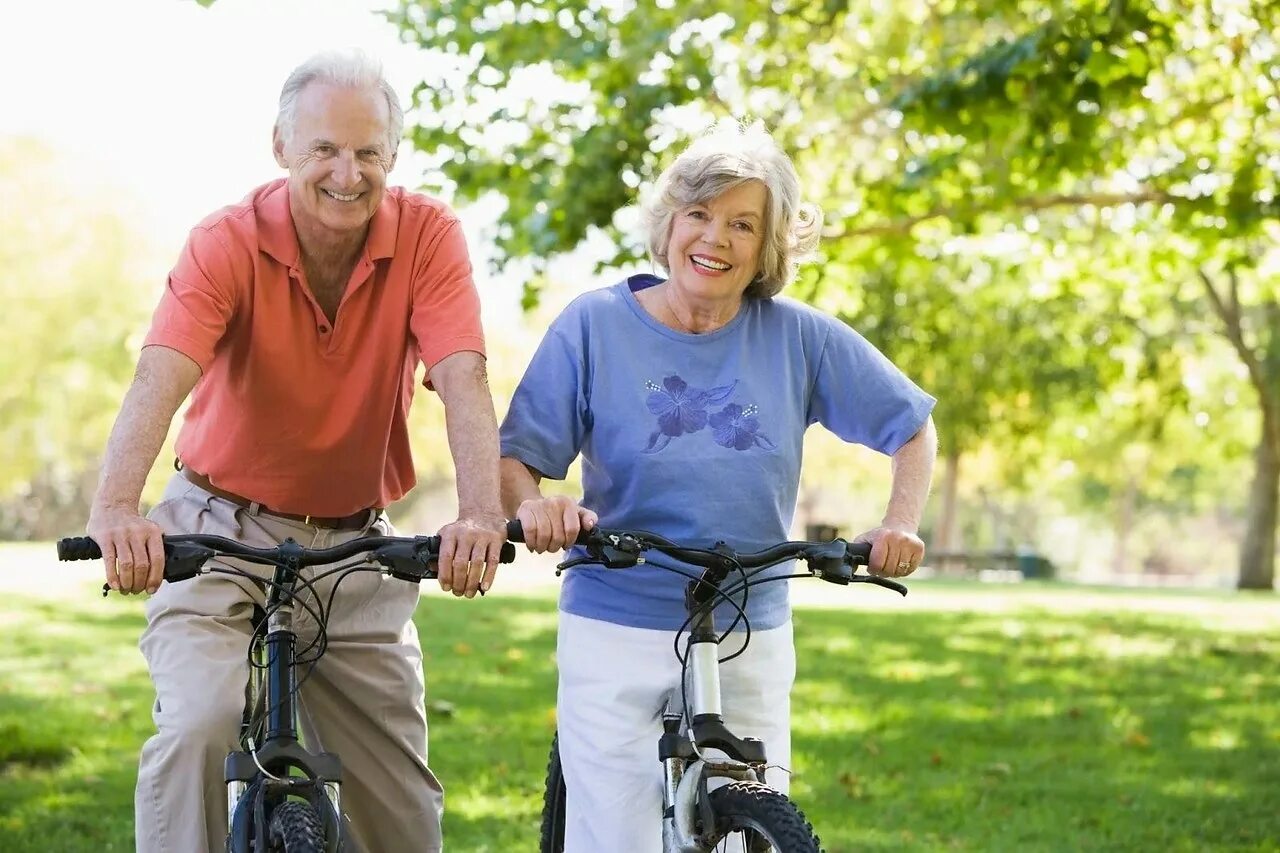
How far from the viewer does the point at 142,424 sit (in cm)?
360

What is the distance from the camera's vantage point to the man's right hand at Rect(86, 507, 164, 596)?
3254mm

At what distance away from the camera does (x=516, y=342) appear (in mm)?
42906

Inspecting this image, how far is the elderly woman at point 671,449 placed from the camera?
12.4 feet

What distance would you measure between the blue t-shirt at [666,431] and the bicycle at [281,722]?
388 millimetres

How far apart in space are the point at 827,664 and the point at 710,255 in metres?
8.66

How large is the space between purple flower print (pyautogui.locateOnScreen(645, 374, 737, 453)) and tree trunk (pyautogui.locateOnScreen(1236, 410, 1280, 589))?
89.7ft

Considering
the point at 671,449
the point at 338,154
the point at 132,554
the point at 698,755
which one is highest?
the point at 338,154

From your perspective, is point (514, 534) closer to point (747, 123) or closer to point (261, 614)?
point (261, 614)

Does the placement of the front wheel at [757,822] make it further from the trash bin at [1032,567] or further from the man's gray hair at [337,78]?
the trash bin at [1032,567]

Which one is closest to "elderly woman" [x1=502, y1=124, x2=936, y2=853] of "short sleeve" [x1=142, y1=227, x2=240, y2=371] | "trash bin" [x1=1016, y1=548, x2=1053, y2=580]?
"short sleeve" [x1=142, y1=227, x2=240, y2=371]

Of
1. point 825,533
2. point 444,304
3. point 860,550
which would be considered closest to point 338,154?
point 444,304

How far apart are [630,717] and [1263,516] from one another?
29055 mm

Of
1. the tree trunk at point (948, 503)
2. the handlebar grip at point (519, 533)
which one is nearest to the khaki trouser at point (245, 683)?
the handlebar grip at point (519, 533)

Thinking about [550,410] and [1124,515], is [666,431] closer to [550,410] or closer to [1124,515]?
[550,410]
